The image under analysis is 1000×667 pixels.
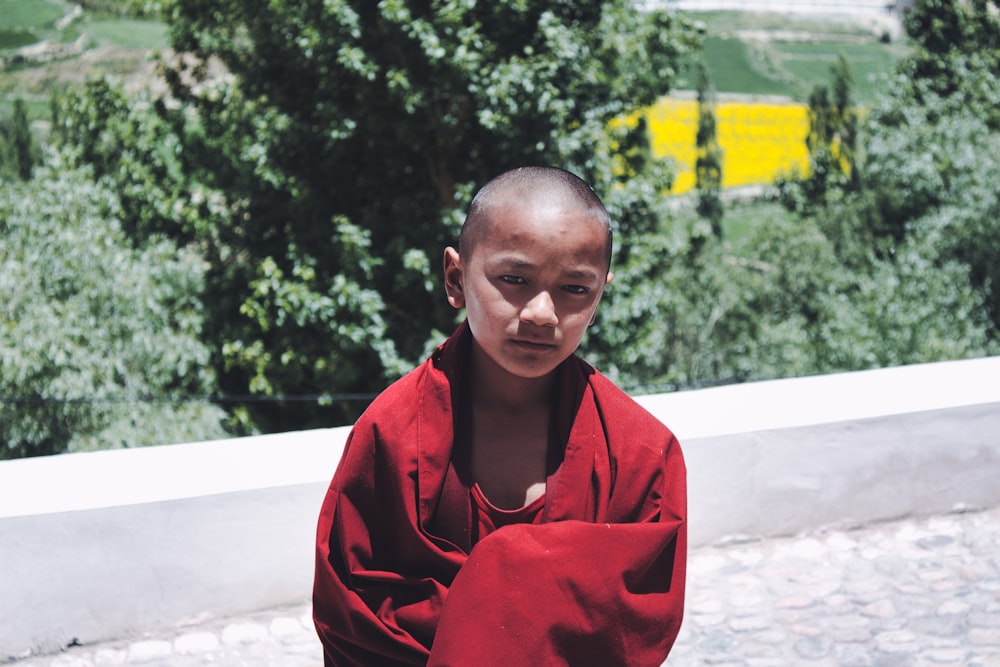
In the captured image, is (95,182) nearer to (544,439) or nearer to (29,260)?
(29,260)

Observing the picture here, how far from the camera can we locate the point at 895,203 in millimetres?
13172

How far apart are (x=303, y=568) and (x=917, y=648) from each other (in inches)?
65.5

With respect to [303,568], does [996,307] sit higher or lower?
lower

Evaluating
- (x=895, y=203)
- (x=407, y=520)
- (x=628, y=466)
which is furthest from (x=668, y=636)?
(x=895, y=203)

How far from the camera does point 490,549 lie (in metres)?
1.47

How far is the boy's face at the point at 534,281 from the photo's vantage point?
1487mm

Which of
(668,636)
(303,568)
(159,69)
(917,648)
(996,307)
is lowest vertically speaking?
(996,307)

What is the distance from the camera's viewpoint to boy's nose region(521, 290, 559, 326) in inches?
58.6

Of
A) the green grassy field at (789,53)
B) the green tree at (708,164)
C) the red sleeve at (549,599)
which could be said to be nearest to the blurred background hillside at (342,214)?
the green tree at (708,164)

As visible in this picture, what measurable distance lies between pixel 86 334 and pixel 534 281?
8.44 metres

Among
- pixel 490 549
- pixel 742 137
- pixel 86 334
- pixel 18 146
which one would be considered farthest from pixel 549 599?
pixel 742 137

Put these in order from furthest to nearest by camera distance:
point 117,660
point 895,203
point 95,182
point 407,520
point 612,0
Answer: point 895,203, point 95,182, point 612,0, point 117,660, point 407,520

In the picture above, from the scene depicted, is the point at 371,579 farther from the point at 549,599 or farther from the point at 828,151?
the point at 828,151

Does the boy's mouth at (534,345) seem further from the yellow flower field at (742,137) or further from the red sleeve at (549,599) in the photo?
the yellow flower field at (742,137)
